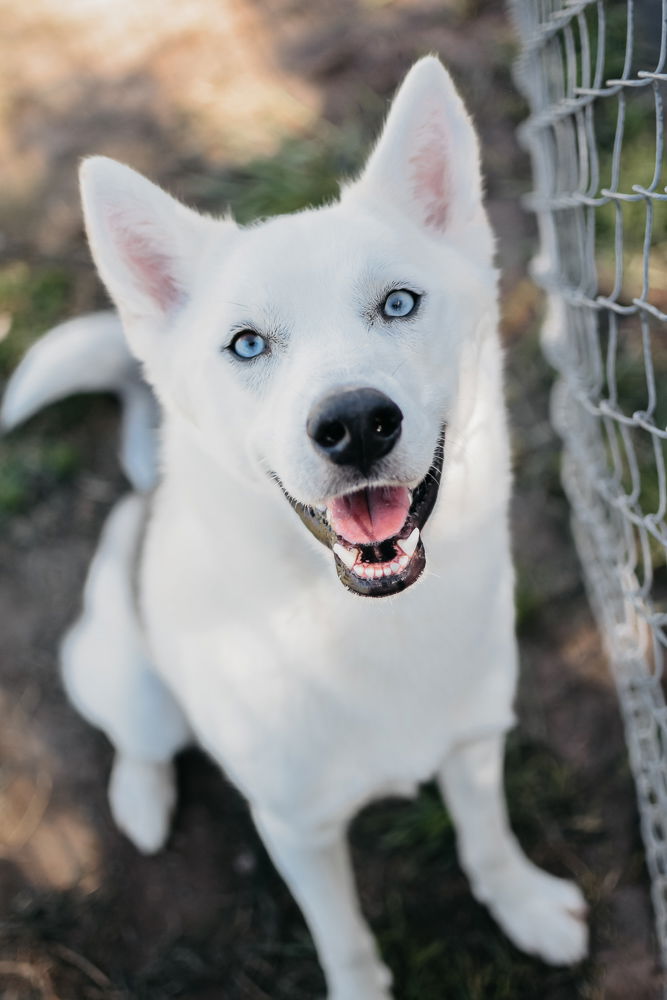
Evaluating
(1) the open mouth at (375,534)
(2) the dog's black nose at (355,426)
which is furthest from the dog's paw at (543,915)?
(2) the dog's black nose at (355,426)

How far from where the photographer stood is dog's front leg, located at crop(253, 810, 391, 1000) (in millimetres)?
2156

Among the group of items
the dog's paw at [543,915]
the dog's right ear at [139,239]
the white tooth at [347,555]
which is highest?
the dog's right ear at [139,239]

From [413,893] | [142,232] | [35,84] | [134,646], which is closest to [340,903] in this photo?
[413,893]

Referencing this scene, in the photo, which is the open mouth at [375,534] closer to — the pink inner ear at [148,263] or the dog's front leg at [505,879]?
the pink inner ear at [148,263]

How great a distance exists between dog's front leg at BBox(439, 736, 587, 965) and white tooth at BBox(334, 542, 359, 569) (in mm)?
907

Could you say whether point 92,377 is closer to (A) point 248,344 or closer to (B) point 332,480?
(A) point 248,344

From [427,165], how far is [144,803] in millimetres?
2138

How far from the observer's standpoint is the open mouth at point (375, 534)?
1.69 m

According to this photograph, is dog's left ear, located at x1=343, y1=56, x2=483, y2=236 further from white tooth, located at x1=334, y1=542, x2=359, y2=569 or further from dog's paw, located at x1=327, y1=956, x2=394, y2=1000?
dog's paw, located at x1=327, y1=956, x2=394, y2=1000

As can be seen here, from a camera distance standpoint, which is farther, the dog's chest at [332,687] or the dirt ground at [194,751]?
the dirt ground at [194,751]

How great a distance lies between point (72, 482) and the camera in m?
3.79

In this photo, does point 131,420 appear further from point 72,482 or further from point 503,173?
point 503,173

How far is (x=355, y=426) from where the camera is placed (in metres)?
1.54

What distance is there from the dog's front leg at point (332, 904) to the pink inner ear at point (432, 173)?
144 cm
